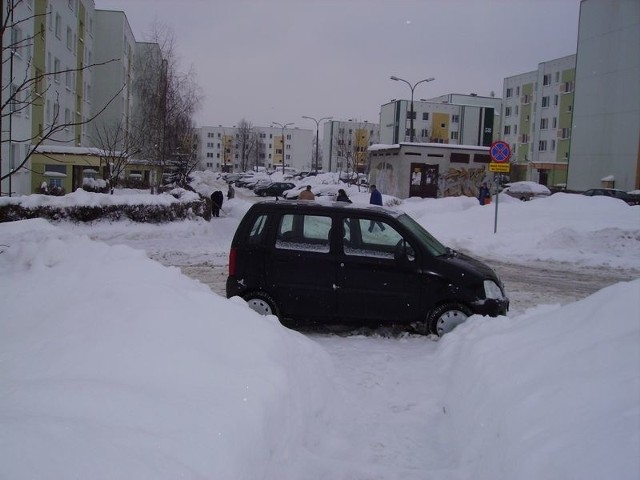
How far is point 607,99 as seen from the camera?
168 ft

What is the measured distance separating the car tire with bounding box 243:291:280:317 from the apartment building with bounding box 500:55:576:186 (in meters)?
65.1

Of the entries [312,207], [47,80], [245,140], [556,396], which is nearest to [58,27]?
[47,80]

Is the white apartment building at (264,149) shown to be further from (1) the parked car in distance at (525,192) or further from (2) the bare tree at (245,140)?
(1) the parked car in distance at (525,192)

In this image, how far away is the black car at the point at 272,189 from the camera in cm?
5331

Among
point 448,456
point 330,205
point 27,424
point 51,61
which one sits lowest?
point 448,456

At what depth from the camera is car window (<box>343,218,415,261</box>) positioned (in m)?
8.27

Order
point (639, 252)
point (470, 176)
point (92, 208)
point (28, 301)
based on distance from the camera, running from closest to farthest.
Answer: point (28, 301)
point (639, 252)
point (92, 208)
point (470, 176)

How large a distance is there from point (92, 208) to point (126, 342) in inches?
615

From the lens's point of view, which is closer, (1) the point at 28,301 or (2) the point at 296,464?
(2) the point at 296,464

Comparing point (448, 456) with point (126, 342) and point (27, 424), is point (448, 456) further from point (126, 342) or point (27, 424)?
point (27, 424)

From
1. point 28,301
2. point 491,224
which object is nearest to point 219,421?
point 28,301

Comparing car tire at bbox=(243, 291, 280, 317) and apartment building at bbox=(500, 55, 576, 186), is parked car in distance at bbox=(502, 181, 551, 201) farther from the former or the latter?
car tire at bbox=(243, 291, 280, 317)

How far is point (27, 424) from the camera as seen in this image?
2969mm

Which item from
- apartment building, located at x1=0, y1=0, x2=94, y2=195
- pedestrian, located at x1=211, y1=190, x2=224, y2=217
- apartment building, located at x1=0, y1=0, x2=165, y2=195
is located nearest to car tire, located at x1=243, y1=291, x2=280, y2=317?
apartment building, located at x1=0, y1=0, x2=165, y2=195
